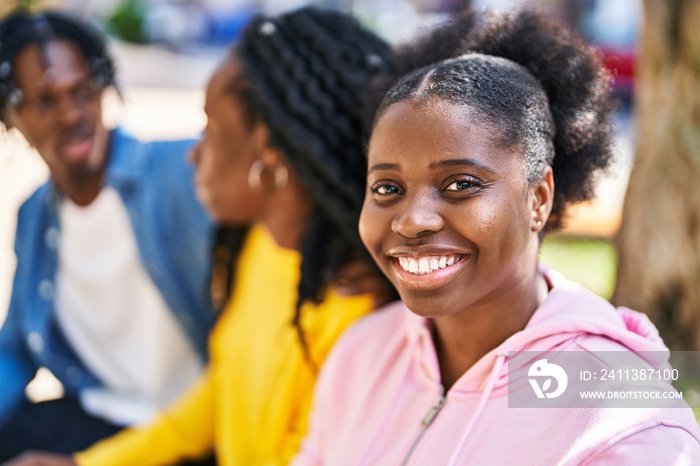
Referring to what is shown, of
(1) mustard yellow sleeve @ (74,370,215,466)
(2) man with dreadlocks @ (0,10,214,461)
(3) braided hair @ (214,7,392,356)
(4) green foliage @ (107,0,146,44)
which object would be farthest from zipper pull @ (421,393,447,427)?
(4) green foliage @ (107,0,146,44)

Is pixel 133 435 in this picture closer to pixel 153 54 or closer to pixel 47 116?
pixel 47 116

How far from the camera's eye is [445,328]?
1.78 m

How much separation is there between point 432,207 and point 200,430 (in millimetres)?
1437

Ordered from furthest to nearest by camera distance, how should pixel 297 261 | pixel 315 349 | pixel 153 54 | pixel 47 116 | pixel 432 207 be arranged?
pixel 153 54
pixel 47 116
pixel 297 261
pixel 315 349
pixel 432 207

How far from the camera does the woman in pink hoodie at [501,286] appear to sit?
4.87ft

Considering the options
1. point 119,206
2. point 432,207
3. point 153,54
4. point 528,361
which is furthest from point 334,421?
point 153,54

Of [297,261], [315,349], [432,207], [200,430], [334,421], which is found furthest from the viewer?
[200,430]

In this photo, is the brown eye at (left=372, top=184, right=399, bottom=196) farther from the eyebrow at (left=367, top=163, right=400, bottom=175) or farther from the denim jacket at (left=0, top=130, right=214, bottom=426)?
the denim jacket at (left=0, top=130, right=214, bottom=426)

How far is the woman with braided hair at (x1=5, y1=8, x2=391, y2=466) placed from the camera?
224cm

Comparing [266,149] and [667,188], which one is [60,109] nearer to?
[266,149]

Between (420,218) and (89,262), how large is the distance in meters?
1.85

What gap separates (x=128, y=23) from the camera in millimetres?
18016

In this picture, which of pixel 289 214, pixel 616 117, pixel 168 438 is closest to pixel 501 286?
pixel 616 117

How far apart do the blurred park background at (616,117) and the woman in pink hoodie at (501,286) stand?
0.31 metres
